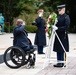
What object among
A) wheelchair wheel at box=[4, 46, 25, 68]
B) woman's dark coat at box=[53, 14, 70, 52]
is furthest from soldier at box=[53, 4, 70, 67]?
wheelchair wheel at box=[4, 46, 25, 68]

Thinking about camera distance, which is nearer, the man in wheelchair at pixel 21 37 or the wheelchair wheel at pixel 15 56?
the wheelchair wheel at pixel 15 56

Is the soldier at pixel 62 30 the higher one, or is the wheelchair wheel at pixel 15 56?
the soldier at pixel 62 30

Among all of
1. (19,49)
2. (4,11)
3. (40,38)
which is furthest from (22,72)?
(4,11)

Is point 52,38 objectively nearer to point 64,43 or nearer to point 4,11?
point 64,43

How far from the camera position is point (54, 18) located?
36.1ft

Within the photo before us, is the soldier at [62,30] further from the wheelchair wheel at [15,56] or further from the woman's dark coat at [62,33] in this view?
the wheelchair wheel at [15,56]

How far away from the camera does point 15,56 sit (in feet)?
36.2

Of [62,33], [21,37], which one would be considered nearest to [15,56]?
[21,37]

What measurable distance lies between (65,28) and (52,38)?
51 centimetres

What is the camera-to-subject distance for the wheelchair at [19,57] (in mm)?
10719

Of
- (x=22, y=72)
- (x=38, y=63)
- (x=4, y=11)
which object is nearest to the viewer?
(x=22, y=72)

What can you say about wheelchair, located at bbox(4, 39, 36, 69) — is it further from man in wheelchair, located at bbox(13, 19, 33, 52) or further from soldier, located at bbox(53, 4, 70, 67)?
soldier, located at bbox(53, 4, 70, 67)

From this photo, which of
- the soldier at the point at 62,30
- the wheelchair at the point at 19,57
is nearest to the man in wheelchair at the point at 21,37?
the wheelchair at the point at 19,57

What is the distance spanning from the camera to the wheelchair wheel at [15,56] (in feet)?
35.1
